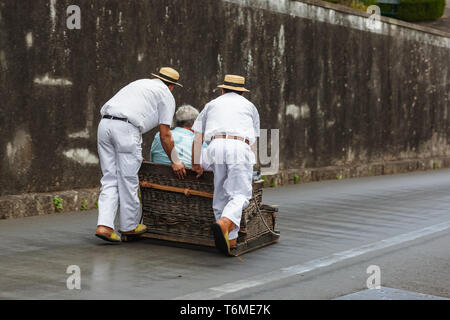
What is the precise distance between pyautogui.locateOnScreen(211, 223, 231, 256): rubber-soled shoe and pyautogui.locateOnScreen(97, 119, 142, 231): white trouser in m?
1.07

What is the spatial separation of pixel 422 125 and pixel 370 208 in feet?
34.1

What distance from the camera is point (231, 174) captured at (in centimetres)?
756

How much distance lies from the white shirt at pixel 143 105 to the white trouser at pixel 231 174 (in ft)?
2.17

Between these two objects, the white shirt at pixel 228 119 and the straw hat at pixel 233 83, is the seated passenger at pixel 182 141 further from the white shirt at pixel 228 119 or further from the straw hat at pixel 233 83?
the straw hat at pixel 233 83

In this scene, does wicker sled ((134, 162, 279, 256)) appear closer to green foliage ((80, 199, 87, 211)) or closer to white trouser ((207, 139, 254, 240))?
white trouser ((207, 139, 254, 240))

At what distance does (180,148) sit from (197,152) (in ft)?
1.75

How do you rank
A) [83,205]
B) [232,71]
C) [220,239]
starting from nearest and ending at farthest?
1. [220,239]
2. [83,205]
3. [232,71]

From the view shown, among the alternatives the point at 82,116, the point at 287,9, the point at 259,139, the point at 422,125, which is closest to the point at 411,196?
the point at 259,139

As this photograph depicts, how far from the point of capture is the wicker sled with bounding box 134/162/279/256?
7.88m

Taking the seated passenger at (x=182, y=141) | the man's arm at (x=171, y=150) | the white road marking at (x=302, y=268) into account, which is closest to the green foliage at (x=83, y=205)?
the seated passenger at (x=182, y=141)

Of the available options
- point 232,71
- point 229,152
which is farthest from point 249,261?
point 232,71

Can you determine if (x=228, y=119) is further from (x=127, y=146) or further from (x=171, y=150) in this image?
(x=127, y=146)

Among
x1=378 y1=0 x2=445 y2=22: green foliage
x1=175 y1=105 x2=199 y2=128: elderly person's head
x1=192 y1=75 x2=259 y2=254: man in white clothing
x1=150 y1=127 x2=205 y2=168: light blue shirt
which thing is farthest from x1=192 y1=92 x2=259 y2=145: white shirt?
x1=378 y1=0 x2=445 y2=22: green foliage

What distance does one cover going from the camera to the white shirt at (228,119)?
7723mm
